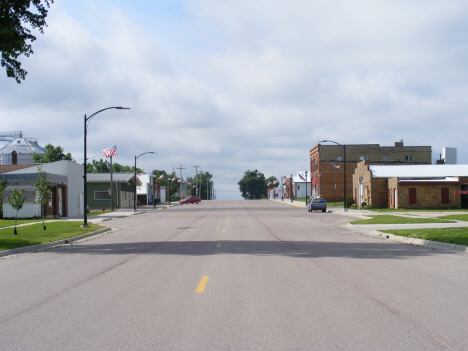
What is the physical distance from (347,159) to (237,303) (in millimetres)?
80474

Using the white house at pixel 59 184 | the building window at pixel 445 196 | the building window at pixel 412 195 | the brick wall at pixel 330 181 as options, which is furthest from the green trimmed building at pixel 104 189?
the building window at pixel 445 196

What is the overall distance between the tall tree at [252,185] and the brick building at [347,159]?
272 ft

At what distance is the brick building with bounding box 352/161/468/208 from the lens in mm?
50750

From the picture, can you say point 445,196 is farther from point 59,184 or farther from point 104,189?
point 104,189

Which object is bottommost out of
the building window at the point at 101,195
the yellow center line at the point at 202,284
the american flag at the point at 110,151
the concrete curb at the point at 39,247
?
the concrete curb at the point at 39,247

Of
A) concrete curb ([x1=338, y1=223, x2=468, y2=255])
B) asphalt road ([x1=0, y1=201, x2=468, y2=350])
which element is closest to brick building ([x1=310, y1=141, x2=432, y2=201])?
concrete curb ([x1=338, y1=223, x2=468, y2=255])

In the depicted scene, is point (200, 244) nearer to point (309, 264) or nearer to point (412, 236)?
point (309, 264)

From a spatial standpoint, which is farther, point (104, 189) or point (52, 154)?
point (52, 154)

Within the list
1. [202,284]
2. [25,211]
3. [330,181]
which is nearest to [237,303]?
[202,284]

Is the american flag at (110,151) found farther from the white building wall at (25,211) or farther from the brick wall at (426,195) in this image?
the brick wall at (426,195)

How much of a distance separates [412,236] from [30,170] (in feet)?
119

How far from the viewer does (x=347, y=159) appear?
85438 mm

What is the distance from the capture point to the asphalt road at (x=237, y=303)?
588 centimetres

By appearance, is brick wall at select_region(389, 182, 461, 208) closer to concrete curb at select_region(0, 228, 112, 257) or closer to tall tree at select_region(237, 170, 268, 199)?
concrete curb at select_region(0, 228, 112, 257)
